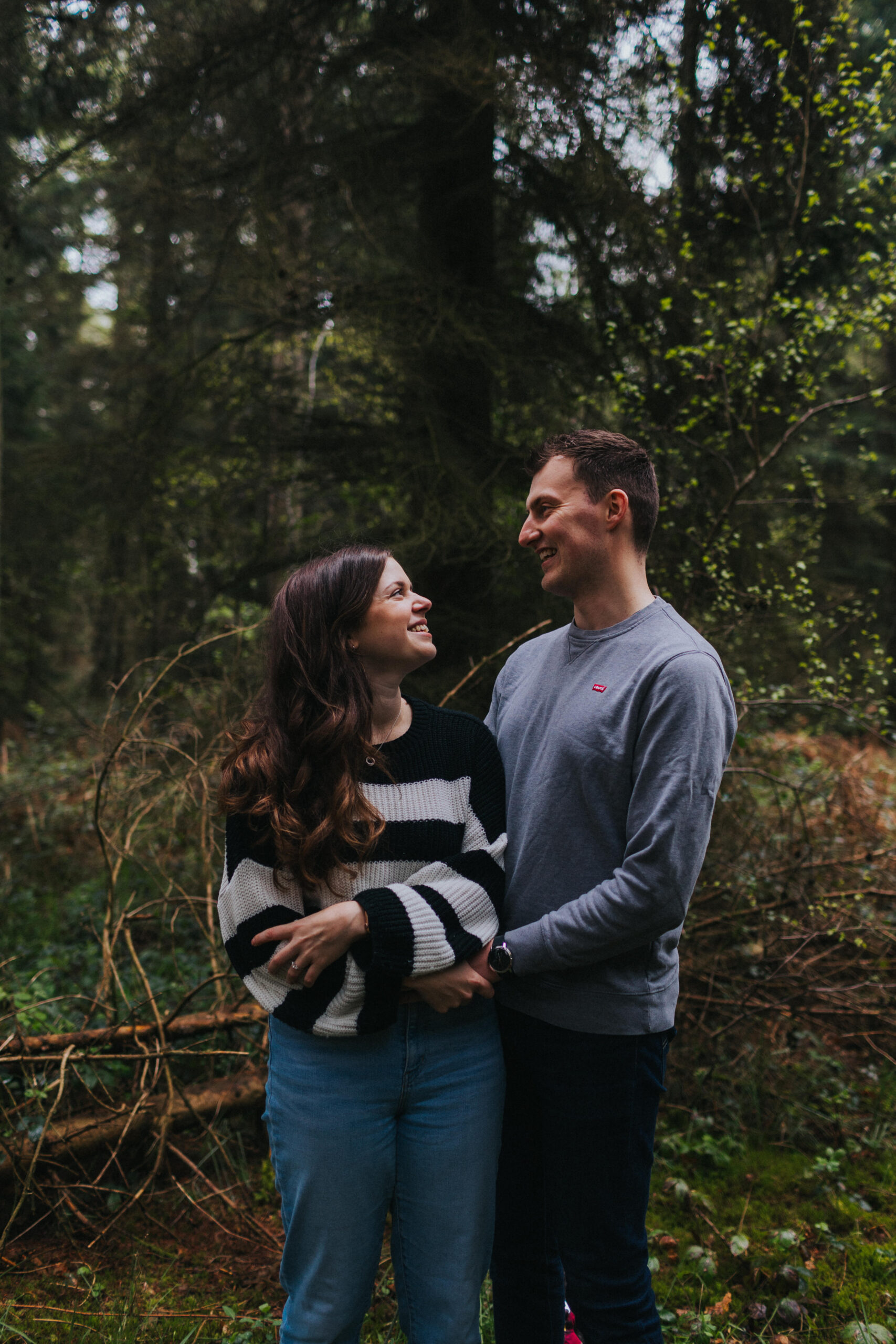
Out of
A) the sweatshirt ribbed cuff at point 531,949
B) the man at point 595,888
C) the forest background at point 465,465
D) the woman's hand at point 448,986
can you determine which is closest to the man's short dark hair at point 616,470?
the man at point 595,888

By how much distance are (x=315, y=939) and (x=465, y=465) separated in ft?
12.4

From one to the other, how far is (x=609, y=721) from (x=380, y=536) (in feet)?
11.9

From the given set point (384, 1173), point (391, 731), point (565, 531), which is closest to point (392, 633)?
point (391, 731)

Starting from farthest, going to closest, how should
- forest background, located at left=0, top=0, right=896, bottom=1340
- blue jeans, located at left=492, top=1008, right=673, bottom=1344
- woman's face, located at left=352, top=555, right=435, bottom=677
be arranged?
forest background, located at left=0, top=0, right=896, bottom=1340, woman's face, located at left=352, top=555, right=435, bottom=677, blue jeans, located at left=492, top=1008, right=673, bottom=1344

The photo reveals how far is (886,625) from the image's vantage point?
40.8 ft

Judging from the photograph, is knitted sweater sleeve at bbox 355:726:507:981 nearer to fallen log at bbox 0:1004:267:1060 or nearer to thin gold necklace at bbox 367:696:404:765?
thin gold necklace at bbox 367:696:404:765

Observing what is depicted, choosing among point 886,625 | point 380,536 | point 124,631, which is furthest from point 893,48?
point 886,625

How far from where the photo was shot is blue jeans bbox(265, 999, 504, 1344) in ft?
5.58

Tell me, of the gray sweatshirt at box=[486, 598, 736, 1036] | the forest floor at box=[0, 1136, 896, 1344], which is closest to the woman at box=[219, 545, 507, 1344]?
the gray sweatshirt at box=[486, 598, 736, 1036]

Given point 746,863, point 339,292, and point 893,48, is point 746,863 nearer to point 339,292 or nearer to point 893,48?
point 893,48

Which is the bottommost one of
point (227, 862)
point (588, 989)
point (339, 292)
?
point (588, 989)

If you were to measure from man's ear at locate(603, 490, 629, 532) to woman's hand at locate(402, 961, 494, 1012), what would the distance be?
103cm

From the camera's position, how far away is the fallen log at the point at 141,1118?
292 centimetres

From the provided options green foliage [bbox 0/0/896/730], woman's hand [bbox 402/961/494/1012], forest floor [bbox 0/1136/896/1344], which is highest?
green foliage [bbox 0/0/896/730]
